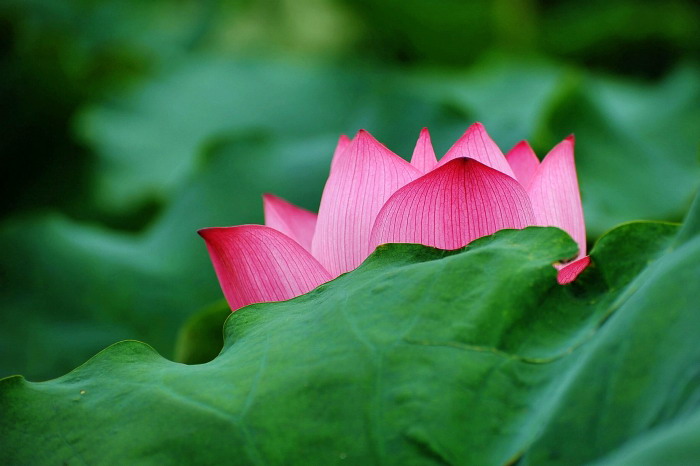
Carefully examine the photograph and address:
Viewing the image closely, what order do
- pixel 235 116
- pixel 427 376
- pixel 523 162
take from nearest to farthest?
pixel 427 376
pixel 523 162
pixel 235 116

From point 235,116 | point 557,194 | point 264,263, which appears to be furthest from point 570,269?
point 235,116

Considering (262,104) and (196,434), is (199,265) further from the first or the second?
(262,104)

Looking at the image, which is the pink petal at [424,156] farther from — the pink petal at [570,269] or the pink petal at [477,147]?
the pink petal at [570,269]

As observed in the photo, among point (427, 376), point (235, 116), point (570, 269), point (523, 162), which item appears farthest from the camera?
point (235, 116)

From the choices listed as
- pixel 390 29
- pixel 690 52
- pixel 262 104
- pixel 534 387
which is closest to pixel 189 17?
pixel 390 29

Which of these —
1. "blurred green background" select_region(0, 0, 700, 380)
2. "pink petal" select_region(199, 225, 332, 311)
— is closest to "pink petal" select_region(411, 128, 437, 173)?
"pink petal" select_region(199, 225, 332, 311)

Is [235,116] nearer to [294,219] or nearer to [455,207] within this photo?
[294,219]
